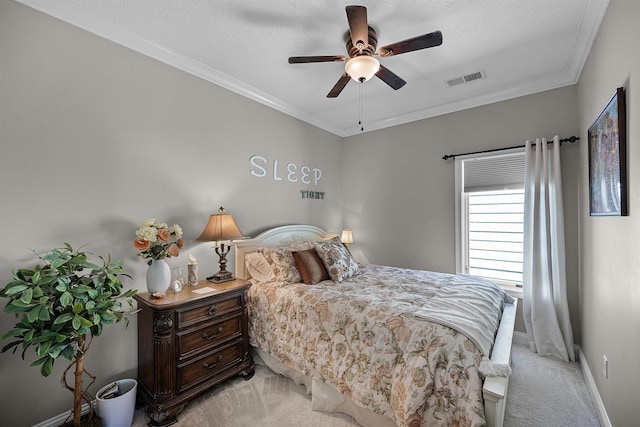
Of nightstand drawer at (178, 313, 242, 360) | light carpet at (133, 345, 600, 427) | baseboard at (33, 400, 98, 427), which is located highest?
nightstand drawer at (178, 313, 242, 360)

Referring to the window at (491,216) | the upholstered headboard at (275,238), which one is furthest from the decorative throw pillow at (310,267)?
the window at (491,216)

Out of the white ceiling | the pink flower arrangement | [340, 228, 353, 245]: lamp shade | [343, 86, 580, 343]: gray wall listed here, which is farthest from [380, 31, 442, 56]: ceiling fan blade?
[340, 228, 353, 245]: lamp shade

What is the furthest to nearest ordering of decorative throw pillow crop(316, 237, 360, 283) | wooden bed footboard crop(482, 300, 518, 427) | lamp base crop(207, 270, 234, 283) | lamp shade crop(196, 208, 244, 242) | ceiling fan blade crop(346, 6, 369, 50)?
decorative throw pillow crop(316, 237, 360, 283) → lamp base crop(207, 270, 234, 283) → lamp shade crop(196, 208, 244, 242) → ceiling fan blade crop(346, 6, 369, 50) → wooden bed footboard crop(482, 300, 518, 427)

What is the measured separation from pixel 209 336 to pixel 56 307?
981 mm

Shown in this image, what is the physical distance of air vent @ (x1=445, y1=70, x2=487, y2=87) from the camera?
2.86 meters

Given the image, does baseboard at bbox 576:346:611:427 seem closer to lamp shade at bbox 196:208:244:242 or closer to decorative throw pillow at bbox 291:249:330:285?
decorative throw pillow at bbox 291:249:330:285

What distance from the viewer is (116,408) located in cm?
178

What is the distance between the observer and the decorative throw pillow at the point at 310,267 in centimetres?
270

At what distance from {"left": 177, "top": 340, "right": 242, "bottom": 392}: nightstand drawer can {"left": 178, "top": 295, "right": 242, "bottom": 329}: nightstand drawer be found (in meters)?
0.30

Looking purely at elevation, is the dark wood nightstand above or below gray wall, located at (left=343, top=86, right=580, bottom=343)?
below

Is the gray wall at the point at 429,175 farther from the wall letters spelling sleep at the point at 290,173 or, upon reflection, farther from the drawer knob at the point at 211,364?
the drawer knob at the point at 211,364

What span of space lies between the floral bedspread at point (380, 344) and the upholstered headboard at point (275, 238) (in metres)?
0.37

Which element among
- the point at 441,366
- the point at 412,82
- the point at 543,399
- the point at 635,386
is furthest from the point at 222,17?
the point at 543,399

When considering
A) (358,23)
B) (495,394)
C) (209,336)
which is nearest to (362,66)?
(358,23)
